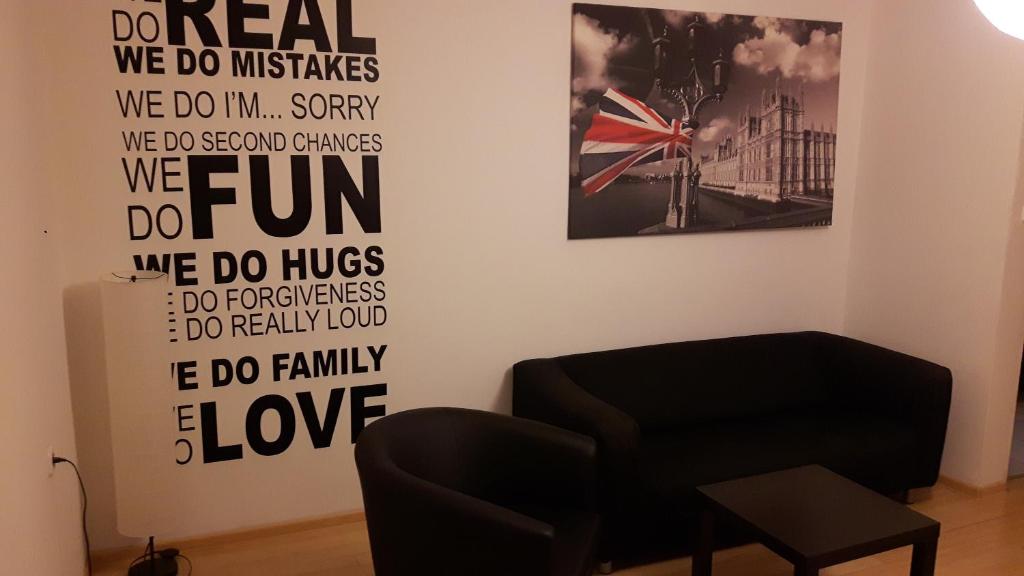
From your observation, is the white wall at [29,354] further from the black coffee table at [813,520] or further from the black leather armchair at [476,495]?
the black coffee table at [813,520]

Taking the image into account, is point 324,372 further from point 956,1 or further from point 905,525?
point 956,1

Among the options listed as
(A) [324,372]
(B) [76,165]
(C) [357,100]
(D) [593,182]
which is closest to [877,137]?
(D) [593,182]

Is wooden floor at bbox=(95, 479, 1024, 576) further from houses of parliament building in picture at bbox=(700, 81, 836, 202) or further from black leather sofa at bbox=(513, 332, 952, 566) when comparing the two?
houses of parliament building in picture at bbox=(700, 81, 836, 202)

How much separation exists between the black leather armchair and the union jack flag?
1.37 m

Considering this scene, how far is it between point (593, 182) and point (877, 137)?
166 centimetres

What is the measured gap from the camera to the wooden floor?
120 inches

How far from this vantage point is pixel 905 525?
253cm

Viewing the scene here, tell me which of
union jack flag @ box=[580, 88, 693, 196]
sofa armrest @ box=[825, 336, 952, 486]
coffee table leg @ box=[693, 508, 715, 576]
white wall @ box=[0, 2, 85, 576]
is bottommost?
coffee table leg @ box=[693, 508, 715, 576]

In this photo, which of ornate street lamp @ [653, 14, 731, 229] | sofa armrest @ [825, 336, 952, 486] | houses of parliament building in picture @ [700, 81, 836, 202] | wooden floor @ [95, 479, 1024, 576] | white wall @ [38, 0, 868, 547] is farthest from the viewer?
houses of parliament building in picture @ [700, 81, 836, 202]

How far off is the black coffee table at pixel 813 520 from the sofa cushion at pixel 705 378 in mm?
734

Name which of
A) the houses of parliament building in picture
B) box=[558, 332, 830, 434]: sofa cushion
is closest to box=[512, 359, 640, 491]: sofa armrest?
box=[558, 332, 830, 434]: sofa cushion

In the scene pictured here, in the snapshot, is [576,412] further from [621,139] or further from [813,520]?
[621,139]

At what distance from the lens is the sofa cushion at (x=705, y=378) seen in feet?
11.6

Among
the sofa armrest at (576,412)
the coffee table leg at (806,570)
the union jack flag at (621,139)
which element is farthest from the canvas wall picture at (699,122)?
the coffee table leg at (806,570)
